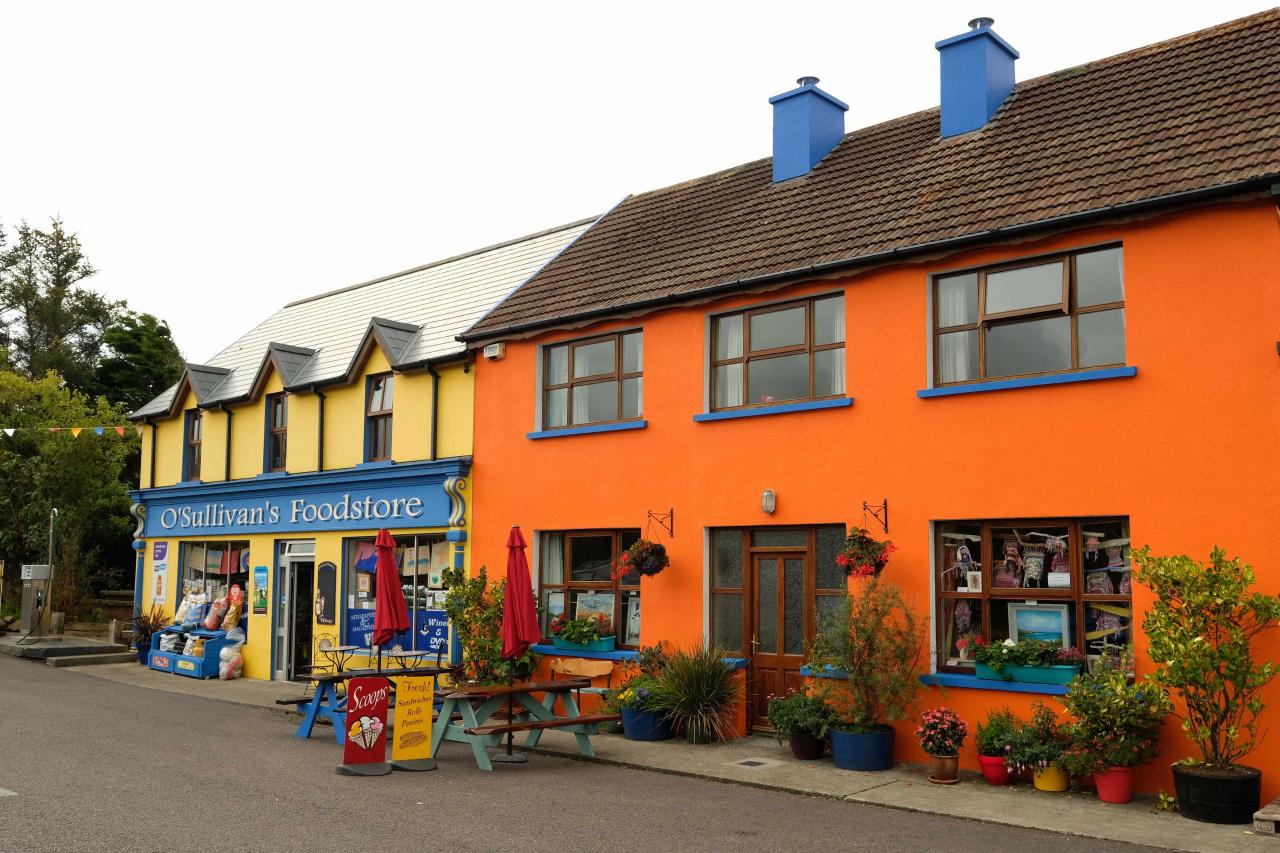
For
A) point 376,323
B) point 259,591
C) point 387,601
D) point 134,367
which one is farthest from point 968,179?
point 134,367

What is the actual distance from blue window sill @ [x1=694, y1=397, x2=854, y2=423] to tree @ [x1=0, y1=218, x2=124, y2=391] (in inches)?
1656

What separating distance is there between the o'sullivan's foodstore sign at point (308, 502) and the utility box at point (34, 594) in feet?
8.26

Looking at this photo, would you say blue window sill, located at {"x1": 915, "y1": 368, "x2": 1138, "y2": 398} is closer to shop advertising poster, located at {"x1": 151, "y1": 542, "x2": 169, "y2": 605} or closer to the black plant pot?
the black plant pot

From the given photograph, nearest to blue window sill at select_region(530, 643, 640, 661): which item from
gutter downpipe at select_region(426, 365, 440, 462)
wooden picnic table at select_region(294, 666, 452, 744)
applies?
wooden picnic table at select_region(294, 666, 452, 744)

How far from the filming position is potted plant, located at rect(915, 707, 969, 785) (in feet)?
35.8

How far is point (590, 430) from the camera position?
51.0ft

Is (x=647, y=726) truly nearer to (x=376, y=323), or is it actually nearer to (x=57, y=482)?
(x=376, y=323)

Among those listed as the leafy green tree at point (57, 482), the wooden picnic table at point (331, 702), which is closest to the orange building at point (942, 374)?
the wooden picnic table at point (331, 702)

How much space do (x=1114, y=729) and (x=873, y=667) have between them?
254 centimetres

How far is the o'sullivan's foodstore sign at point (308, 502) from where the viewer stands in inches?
700

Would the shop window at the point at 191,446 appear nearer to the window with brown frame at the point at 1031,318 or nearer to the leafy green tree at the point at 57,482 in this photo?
the leafy green tree at the point at 57,482

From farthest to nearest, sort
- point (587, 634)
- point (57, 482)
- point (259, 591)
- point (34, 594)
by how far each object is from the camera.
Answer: point (57, 482) → point (34, 594) → point (259, 591) → point (587, 634)

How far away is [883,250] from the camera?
12.7 m

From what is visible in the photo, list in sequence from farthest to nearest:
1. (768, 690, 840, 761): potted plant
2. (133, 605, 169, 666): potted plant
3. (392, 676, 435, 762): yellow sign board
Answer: (133, 605, 169, 666): potted plant → (768, 690, 840, 761): potted plant → (392, 676, 435, 762): yellow sign board
